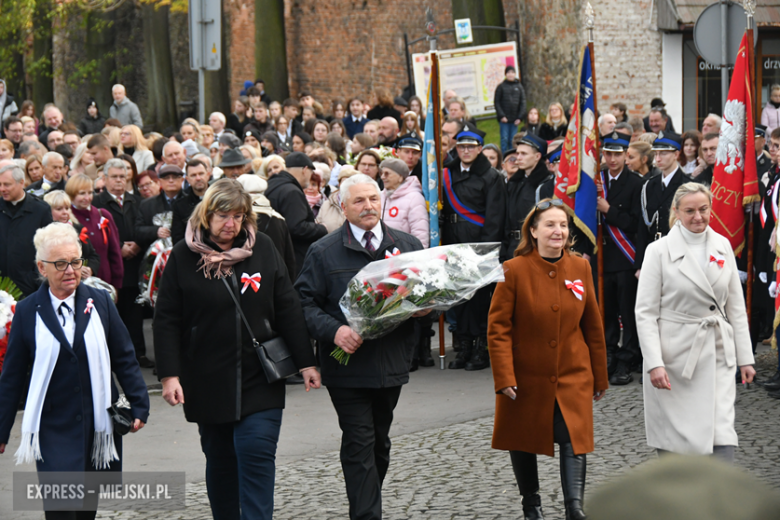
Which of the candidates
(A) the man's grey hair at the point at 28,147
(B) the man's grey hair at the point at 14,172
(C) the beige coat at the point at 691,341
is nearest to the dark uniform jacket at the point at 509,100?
(A) the man's grey hair at the point at 28,147

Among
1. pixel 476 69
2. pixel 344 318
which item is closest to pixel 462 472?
pixel 344 318

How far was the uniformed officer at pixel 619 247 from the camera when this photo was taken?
9.55 meters

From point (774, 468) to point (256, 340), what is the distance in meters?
3.35

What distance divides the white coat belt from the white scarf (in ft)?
10.1

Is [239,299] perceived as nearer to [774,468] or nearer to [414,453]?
[414,453]

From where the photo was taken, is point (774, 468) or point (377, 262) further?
point (774, 468)

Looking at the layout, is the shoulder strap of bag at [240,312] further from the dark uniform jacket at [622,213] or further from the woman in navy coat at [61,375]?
the dark uniform jacket at [622,213]

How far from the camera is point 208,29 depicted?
1116 cm

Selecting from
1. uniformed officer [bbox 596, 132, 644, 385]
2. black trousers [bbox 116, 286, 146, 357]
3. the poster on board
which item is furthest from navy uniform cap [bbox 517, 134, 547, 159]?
the poster on board

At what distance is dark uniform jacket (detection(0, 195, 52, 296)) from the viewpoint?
29.2 feet

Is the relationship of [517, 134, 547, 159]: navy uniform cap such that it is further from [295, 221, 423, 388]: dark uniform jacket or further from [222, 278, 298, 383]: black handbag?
[222, 278, 298, 383]: black handbag

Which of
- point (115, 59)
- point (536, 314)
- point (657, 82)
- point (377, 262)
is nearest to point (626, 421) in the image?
point (536, 314)

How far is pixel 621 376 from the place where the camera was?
9.38 m

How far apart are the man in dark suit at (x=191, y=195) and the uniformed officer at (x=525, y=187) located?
283cm
